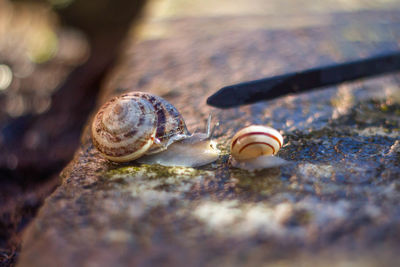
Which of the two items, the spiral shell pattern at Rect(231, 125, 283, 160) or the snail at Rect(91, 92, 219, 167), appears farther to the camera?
the snail at Rect(91, 92, 219, 167)

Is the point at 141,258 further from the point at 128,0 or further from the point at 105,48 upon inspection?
the point at 128,0

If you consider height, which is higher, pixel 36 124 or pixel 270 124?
pixel 270 124

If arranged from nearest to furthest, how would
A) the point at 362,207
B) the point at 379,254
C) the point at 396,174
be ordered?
the point at 379,254
the point at 362,207
the point at 396,174

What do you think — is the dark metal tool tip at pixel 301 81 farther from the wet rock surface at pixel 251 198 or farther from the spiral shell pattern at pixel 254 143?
the spiral shell pattern at pixel 254 143

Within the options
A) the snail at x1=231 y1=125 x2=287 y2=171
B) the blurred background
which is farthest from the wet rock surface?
A: the blurred background

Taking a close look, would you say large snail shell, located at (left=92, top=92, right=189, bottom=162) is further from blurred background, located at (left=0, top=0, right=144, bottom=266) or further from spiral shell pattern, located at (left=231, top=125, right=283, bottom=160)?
blurred background, located at (left=0, top=0, right=144, bottom=266)

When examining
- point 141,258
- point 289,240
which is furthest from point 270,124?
point 141,258

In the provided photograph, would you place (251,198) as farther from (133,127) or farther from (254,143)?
(133,127)
